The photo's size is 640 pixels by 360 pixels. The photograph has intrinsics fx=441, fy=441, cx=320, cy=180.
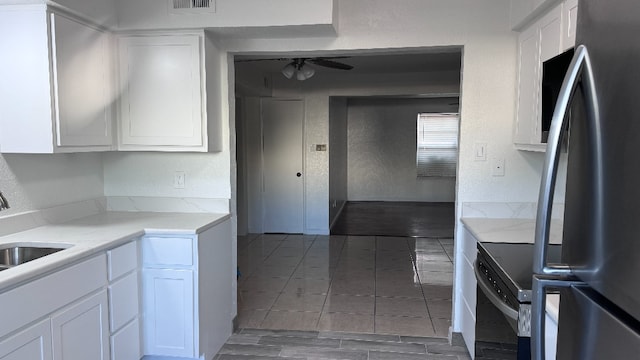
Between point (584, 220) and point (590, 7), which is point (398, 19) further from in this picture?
point (584, 220)

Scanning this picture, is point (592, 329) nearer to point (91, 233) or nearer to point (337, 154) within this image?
point (91, 233)

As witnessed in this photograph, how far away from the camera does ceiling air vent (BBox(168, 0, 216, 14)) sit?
2668 millimetres

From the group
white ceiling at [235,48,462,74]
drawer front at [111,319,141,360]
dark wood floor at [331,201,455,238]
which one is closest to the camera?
drawer front at [111,319,141,360]

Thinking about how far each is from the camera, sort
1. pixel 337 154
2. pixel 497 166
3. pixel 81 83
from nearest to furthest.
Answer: pixel 81 83 < pixel 497 166 < pixel 337 154

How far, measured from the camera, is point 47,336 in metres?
1.82

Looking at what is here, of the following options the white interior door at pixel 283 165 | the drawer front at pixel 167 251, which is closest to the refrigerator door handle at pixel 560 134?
the drawer front at pixel 167 251

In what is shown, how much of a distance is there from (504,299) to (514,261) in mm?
290

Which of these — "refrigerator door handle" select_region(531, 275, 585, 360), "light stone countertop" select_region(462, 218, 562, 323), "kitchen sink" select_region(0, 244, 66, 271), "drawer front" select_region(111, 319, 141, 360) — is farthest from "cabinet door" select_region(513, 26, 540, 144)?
"kitchen sink" select_region(0, 244, 66, 271)

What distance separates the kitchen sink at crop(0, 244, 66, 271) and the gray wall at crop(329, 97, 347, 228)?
5029 mm

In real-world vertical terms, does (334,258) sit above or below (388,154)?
below

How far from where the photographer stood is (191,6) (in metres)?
2.69

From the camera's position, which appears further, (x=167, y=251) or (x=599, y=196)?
(x=167, y=251)

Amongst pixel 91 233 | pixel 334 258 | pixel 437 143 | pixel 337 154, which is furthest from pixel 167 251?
pixel 437 143

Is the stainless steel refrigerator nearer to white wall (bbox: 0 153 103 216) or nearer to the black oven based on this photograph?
the black oven
